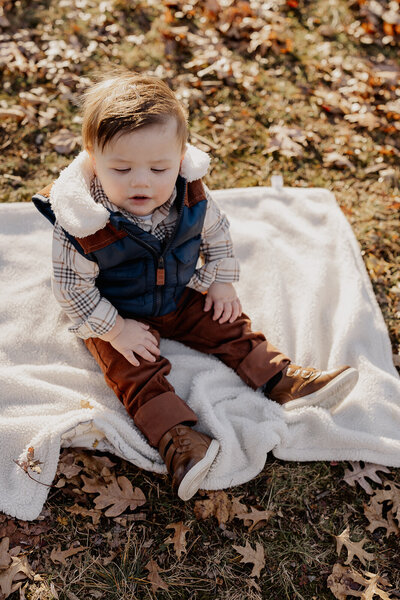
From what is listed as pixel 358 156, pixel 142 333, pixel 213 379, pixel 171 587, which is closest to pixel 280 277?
pixel 213 379

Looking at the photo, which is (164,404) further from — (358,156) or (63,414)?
(358,156)

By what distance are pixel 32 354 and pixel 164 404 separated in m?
0.86

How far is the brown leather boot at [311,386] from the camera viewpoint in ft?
9.72

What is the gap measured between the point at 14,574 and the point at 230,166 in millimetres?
3071

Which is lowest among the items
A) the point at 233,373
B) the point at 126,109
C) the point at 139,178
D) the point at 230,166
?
the point at 233,373

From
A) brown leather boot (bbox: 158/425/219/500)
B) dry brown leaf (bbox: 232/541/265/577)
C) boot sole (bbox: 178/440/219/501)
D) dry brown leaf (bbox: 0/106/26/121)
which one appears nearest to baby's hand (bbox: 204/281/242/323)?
brown leather boot (bbox: 158/425/219/500)

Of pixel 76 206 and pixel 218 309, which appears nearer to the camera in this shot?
pixel 76 206

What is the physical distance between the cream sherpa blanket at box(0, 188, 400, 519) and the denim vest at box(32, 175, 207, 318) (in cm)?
42

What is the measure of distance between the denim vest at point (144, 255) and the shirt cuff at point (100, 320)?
12 cm

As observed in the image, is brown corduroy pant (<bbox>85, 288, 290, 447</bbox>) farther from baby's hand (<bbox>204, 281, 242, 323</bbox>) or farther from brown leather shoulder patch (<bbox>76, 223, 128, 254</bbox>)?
brown leather shoulder patch (<bbox>76, 223, 128, 254</bbox>)

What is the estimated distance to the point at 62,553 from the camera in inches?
99.8

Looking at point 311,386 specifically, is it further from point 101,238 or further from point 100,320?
point 101,238

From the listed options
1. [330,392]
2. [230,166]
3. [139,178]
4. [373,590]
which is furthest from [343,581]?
[230,166]

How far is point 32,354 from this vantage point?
3127 millimetres
